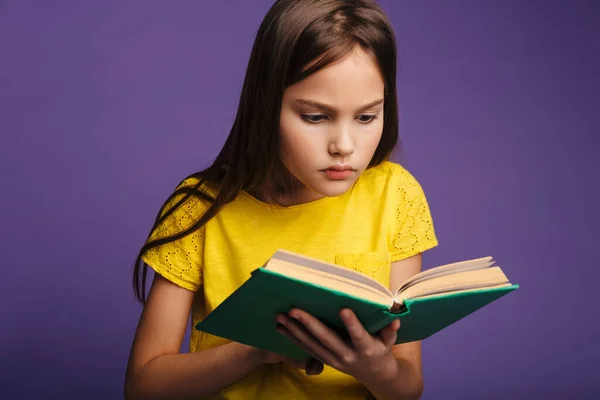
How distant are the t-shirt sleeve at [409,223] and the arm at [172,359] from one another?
421mm

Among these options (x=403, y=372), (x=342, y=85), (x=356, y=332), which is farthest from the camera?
(x=403, y=372)

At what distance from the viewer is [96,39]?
8.94 feet

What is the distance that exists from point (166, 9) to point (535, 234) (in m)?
1.46

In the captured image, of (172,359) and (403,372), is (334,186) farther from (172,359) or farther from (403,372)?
(172,359)

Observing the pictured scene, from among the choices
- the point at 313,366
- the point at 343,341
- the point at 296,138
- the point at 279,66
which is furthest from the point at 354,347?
the point at 279,66

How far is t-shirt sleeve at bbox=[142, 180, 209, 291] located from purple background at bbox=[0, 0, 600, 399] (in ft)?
3.14

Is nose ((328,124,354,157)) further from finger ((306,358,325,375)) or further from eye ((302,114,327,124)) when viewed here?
finger ((306,358,325,375))

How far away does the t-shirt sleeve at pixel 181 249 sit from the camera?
1.75 metres

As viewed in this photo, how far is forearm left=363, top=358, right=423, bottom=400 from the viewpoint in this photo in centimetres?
151

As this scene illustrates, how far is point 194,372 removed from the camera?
1.62 meters

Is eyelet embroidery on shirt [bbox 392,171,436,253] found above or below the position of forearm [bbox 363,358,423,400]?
above

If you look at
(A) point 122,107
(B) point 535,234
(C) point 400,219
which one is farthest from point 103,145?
(B) point 535,234

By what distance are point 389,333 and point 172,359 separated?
52 centimetres

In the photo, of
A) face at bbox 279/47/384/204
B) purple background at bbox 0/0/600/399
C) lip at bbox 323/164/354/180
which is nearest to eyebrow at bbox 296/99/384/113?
face at bbox 279/47/384/204
